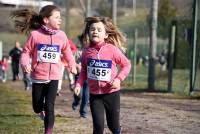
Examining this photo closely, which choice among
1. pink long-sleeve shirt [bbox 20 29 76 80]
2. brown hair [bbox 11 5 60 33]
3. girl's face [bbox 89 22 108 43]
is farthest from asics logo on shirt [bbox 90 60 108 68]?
brown hair [bbox 11 5 60 33]

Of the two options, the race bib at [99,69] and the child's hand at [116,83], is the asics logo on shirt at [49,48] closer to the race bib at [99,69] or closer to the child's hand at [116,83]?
the race bib at [99,69]

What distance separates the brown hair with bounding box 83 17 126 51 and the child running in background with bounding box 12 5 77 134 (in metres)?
1.07

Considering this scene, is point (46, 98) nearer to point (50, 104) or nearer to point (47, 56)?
point (50, 104)

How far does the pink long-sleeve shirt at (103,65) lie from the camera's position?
8086 mm

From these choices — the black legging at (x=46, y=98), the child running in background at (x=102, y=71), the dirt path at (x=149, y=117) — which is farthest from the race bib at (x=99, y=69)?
the dirt path at (x=149, y=117)

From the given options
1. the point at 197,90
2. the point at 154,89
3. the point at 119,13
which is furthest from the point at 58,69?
the point at 119,13

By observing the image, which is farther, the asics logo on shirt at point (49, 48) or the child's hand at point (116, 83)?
the asics logo on shirt at point (49, 48)

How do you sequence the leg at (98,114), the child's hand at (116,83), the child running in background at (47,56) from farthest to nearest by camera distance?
the child running in background at (47,56) < the leg at (98,114) < the child's hand at (116,83)

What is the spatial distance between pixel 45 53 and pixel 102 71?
1.55 metres

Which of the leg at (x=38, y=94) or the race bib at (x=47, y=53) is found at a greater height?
the race bib at (x=47, y=53)

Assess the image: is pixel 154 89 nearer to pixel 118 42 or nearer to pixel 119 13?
pixel 118 42

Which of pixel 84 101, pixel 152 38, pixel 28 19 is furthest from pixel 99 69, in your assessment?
pixel 152 38

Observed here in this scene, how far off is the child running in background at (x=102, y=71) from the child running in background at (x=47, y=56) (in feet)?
3.49

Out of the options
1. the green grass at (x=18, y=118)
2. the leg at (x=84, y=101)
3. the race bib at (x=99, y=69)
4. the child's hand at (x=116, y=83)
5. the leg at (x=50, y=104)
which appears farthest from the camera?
the leg at (x=84, y=101)
